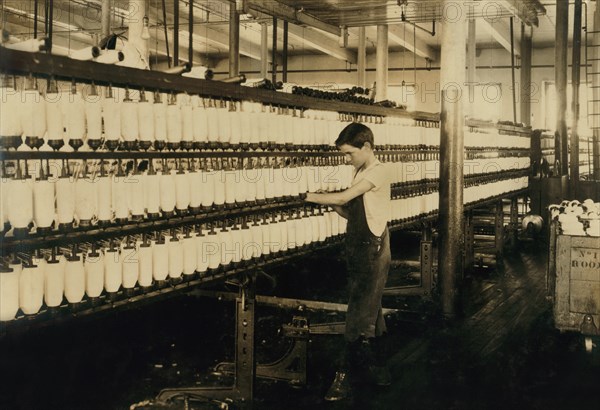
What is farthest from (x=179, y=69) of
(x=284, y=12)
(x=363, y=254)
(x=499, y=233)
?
(x=499, y=233)

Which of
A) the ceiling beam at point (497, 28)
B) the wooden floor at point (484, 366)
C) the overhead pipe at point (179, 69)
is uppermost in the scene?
the ceiling beam at point (497, 28)

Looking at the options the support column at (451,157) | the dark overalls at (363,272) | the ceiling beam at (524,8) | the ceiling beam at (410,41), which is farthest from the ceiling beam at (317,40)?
the dark overalls at (363,272)

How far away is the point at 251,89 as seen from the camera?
440 centimetres

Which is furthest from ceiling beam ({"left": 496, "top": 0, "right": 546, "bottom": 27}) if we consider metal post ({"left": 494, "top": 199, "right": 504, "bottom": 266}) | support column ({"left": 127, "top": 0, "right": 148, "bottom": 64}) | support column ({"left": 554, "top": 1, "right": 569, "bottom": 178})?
support column ({"left": 127, "top": 0, "right": 148, "bottom": 64})

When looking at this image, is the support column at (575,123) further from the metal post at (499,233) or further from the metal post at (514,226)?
the metal post at (514,226)

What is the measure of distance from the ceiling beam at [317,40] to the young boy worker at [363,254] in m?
9.77

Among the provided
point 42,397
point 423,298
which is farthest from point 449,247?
point 42,397

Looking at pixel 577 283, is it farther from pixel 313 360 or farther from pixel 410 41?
pixel 410 41

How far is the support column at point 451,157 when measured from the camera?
622 centimetres

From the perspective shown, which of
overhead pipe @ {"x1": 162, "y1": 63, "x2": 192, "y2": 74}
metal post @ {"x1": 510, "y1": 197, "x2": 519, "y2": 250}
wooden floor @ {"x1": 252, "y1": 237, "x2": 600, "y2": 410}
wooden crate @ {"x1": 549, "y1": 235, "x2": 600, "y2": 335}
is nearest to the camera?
overhead pipe @ {"x1": 162, "y1": 63, "x2": 192, "y2": 74}

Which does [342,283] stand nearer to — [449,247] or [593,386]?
[449,247]

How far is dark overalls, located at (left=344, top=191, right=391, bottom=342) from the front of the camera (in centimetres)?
434

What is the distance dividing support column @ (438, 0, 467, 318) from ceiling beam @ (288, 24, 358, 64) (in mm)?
7896

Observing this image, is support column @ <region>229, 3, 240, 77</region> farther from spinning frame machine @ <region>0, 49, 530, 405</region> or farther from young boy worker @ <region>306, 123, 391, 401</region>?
young boy worker @ <region>306, 123, 391, 401</region>
